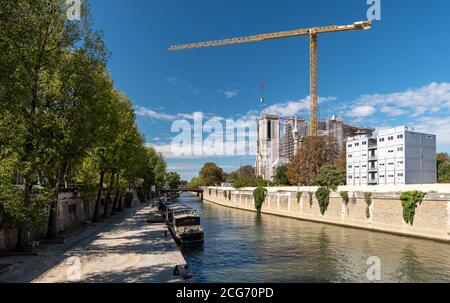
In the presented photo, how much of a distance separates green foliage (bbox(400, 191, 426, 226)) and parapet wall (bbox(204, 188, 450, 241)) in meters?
0.46

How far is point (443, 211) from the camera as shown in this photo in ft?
129

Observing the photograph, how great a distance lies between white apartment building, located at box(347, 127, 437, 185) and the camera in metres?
93.1

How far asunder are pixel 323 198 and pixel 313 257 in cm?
3177

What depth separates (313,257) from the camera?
30.4 m

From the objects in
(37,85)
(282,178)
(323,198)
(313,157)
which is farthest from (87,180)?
(282,178)

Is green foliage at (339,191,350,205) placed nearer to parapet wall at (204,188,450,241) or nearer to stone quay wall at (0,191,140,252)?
parapet wall at (204,188,450,241)

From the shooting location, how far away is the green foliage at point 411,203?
42.7m

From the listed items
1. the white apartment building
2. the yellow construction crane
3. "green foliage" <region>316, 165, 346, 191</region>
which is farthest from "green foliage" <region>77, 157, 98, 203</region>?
the yellow construction crane

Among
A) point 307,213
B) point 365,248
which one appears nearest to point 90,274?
point 365,248

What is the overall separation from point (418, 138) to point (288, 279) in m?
86.6

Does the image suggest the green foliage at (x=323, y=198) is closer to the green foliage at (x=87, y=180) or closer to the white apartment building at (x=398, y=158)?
the green foliage at (x=87, y=180)

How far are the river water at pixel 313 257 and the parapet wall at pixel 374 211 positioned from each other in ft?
6.91

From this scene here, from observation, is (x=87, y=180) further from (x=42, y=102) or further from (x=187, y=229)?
(x=42, y=102)
